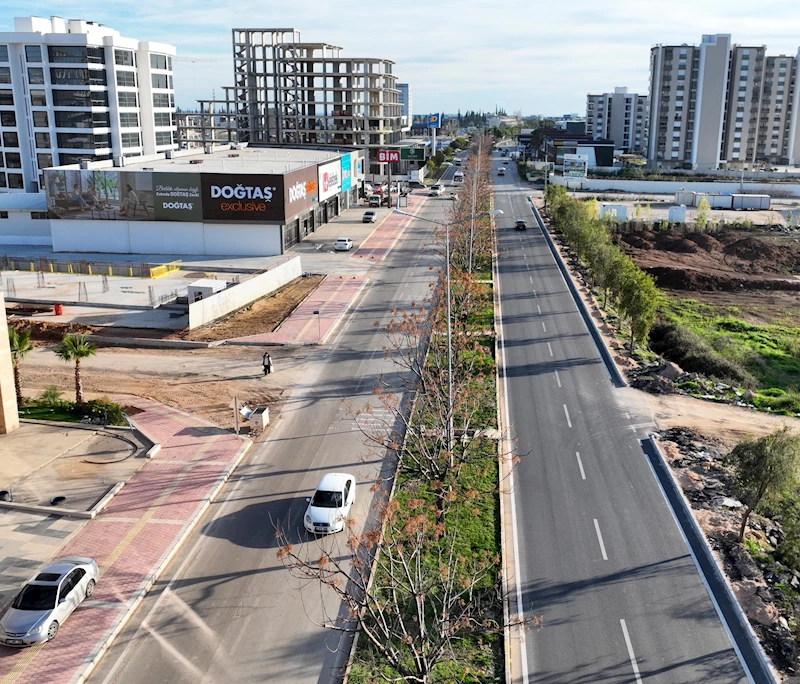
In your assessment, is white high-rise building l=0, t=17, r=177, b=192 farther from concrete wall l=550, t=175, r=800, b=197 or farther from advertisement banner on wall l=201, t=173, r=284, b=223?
concrete wall l=550, t=175, r=800, b=197

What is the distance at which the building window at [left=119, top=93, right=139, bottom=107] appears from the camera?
91.9 metres

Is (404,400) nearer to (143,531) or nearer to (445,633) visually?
(143,531)

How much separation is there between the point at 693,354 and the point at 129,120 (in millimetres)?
78665

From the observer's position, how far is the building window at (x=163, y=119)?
101 meters

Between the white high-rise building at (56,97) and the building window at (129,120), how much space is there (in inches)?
12.7

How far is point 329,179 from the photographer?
7600 cm

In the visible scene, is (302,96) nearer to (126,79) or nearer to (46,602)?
(126,79)

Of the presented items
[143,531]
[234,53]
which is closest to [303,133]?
[234,53]

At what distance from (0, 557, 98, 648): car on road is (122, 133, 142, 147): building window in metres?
83.5

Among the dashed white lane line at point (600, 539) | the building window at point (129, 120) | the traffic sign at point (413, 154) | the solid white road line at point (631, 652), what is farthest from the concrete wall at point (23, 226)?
the traffic sign at point (413, 154)

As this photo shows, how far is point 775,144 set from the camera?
14225 centimetres

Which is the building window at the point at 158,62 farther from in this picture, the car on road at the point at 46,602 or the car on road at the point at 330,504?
the car on road at the point at 46,602

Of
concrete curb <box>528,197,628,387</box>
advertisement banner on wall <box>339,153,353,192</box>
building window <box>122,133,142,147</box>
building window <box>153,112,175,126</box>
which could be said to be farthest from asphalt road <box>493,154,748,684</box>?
building window <box>153,112,175,126</box>

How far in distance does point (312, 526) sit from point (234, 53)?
4293 inches
